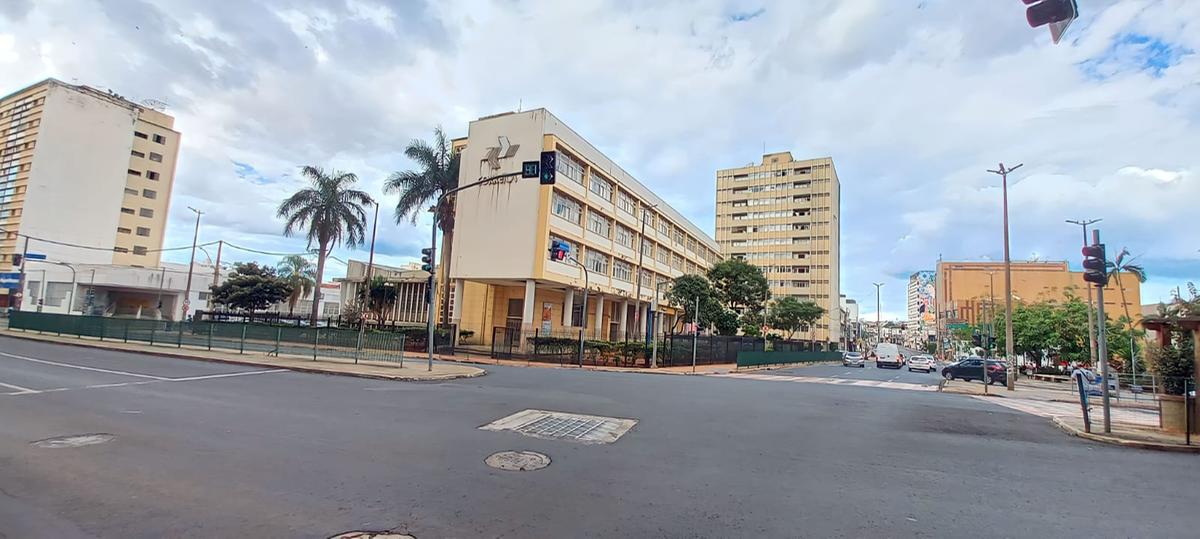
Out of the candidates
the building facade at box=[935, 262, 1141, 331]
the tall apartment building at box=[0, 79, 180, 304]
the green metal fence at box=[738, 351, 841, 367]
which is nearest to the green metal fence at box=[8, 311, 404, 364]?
the green metal fence at box=[738, 351, 841, 367]

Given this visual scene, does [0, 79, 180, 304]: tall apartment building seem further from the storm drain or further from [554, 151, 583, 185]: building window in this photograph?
the storm drain

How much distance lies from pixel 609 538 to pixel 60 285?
80743 mm

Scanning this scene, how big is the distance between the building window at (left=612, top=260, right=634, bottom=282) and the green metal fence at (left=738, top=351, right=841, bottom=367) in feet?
46.4

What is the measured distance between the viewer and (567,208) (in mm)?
39281

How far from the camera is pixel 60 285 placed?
196 feet

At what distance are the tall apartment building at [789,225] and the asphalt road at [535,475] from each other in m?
84.0

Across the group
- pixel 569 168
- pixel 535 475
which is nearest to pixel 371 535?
pixel 535 475

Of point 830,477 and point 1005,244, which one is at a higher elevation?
point 1005,244

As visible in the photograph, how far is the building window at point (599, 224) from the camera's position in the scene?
141ft

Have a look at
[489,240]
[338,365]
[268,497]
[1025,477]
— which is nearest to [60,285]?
[489,240]

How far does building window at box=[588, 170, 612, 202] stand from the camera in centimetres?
4298

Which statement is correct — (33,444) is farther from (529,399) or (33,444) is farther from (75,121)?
(75,121)

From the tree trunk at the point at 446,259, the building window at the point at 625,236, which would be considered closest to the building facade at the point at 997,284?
the building window at the point at 625,236

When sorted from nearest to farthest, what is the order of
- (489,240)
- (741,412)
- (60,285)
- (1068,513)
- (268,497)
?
(268,497) → (1068,513) → (741,412) → (489,240) → (60,285)
